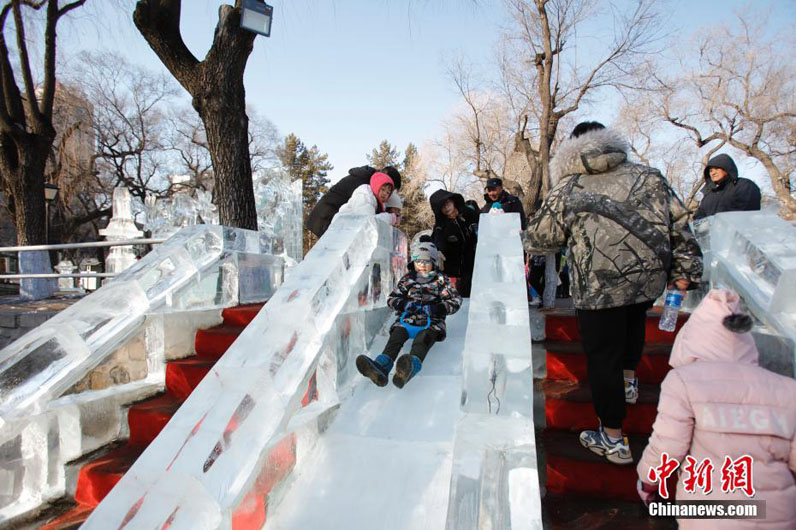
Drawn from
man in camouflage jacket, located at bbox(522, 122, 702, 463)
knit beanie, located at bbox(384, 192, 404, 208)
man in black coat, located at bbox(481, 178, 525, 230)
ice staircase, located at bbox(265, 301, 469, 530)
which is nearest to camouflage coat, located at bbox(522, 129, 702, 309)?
man in camouflage jacket, located at bbox(522, 122, 702, 463)

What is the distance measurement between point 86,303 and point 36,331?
13.3 inches

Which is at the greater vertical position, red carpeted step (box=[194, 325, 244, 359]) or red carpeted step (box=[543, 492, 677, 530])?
red carpeted step (box=[194, 325, 244, 359])

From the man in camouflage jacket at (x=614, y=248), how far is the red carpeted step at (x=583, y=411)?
0.71 ft

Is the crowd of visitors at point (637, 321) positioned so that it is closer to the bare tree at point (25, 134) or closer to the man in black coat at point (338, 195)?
the man in black coat at point (338, 195)

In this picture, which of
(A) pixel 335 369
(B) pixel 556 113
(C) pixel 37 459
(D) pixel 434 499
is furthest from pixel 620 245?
(B) pixel 556 113

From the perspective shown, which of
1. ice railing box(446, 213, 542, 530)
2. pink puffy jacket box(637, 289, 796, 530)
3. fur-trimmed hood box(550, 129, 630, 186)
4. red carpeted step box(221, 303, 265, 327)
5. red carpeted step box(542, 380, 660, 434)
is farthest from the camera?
red carpeted step box(221, 303, 265, 327)

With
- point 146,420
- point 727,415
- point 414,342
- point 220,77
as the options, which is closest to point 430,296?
point 414,342

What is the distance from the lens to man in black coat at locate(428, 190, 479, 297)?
496cm

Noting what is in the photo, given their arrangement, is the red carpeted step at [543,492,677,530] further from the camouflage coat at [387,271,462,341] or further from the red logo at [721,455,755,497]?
the camouflage coat at [387,271,462,341]

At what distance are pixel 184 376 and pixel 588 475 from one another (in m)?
2.70

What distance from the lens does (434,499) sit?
80.7 inches

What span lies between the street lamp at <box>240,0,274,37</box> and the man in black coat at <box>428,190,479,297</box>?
3197 millimetres

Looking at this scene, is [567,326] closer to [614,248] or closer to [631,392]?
[631,392]

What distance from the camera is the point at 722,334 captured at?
1.55 meters
